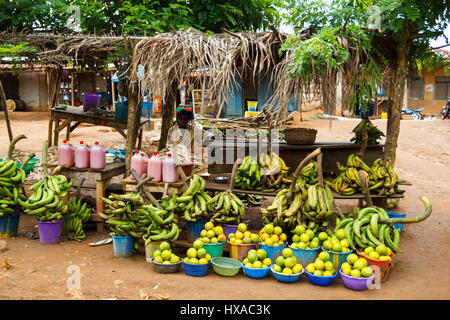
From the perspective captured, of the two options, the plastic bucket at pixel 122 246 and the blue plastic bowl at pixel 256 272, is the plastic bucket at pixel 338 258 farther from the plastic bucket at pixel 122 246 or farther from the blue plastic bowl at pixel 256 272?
the plastic bucket at pixel 122 246

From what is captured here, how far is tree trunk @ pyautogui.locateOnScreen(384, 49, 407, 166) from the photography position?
6.04 meters

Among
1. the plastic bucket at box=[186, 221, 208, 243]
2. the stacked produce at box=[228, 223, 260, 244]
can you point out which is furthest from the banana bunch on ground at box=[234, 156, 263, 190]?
the stacked produce at box=[228, 223, 260, 244]

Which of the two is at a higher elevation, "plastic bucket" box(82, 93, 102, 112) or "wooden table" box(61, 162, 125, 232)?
"plastic bucket" box(82, 93, 102, 112)

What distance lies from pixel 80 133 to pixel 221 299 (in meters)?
13.2

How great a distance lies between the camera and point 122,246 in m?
4.83

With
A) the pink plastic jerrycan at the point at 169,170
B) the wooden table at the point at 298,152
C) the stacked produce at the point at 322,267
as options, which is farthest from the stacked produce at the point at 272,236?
the wooden table at the point at 298,152

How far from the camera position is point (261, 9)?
386 inches

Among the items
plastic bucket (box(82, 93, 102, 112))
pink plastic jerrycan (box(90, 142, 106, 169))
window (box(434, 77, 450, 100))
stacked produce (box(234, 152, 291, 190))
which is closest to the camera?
stacked produce (box(234, 152, 291, 190))

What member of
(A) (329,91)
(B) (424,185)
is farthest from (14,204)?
(B) (424,185)

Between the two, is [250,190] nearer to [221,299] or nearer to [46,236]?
[221,299]

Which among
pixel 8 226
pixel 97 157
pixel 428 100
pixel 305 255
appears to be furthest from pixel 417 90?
pixel 8 226

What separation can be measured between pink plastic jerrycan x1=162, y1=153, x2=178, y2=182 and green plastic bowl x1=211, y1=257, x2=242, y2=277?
1.35m

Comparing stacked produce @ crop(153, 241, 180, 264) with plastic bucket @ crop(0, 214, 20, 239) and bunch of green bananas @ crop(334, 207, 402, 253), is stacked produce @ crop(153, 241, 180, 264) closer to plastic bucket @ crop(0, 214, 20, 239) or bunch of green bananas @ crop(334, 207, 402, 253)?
bunch of green bananas @ crop(334, 207, 402, 253)

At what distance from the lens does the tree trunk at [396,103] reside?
6.04 m
